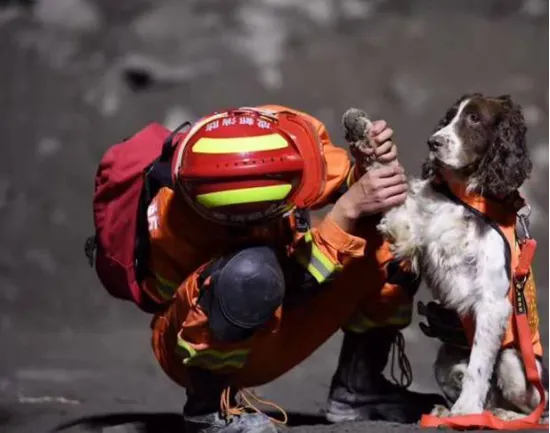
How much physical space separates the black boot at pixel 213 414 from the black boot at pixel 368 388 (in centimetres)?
41

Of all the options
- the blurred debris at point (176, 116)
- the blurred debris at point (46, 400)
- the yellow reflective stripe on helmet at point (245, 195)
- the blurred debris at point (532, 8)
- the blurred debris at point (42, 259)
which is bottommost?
the blurred debris at point (46, 400)

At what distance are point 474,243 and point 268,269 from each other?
23.2 inches

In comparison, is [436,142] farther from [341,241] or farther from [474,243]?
[341,241]

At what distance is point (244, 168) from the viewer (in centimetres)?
267

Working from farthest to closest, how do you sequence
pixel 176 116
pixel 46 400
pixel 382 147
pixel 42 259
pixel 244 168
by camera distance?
pixel 176 116 → pixel 42 259 → pixel 46 400 → pixel 382 147 → pixel 244 168

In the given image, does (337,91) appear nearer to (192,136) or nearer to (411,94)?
(411,94)

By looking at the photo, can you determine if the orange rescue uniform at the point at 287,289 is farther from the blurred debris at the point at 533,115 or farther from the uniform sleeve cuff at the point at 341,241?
the blurred debris at the point at 533,115

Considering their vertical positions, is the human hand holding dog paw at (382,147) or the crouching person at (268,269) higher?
the human hand holding dog paw at (382,147)

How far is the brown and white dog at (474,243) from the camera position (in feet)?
9.89

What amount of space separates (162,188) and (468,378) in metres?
0.88

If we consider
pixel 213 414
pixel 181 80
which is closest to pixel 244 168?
pixel 213 414

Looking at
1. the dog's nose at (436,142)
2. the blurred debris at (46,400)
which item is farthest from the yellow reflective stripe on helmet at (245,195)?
the blurred debris at (46,400)

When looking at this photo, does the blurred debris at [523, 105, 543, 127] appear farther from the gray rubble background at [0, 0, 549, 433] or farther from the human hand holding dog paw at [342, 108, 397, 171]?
the human hand holding dog paw at [342, 108, 397, 171]

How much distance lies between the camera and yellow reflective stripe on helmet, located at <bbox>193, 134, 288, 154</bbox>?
2.69m
